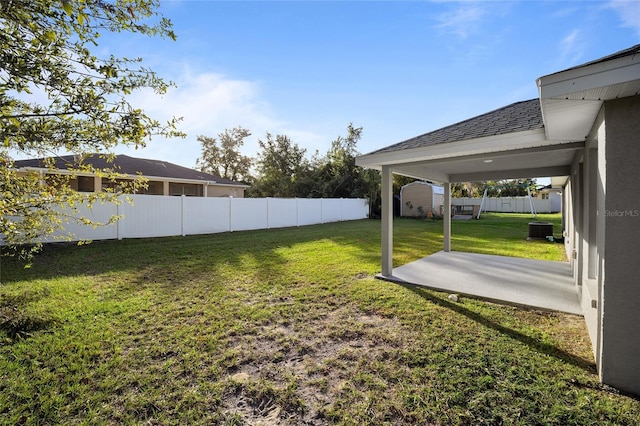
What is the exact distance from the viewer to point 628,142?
90.9 inches

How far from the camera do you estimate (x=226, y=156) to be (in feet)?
105

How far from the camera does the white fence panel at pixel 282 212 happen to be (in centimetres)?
1513

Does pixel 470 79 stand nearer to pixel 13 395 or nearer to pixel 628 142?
pixel 628 142

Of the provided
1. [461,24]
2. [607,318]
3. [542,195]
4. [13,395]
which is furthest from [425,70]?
[542,195]

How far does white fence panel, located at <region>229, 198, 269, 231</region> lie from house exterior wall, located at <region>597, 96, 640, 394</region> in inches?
501

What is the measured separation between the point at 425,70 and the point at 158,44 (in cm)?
728

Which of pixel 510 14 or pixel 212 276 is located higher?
pixel 510 14

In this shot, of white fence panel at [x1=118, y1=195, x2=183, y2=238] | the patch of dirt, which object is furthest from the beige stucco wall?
the patch of dirt

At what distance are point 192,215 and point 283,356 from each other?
33.9ft

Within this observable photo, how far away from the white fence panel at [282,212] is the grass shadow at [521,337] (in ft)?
37.3

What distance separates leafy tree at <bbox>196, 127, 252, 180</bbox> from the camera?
3155 centimetres

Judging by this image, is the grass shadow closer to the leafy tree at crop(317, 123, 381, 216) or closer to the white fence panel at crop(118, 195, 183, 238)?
the white fence panel at crop(118, 195, 183, 238)

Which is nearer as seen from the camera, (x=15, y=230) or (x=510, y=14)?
(x=15, y=230)

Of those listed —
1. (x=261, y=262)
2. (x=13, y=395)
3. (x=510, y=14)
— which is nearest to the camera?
(x=13, y=395)
